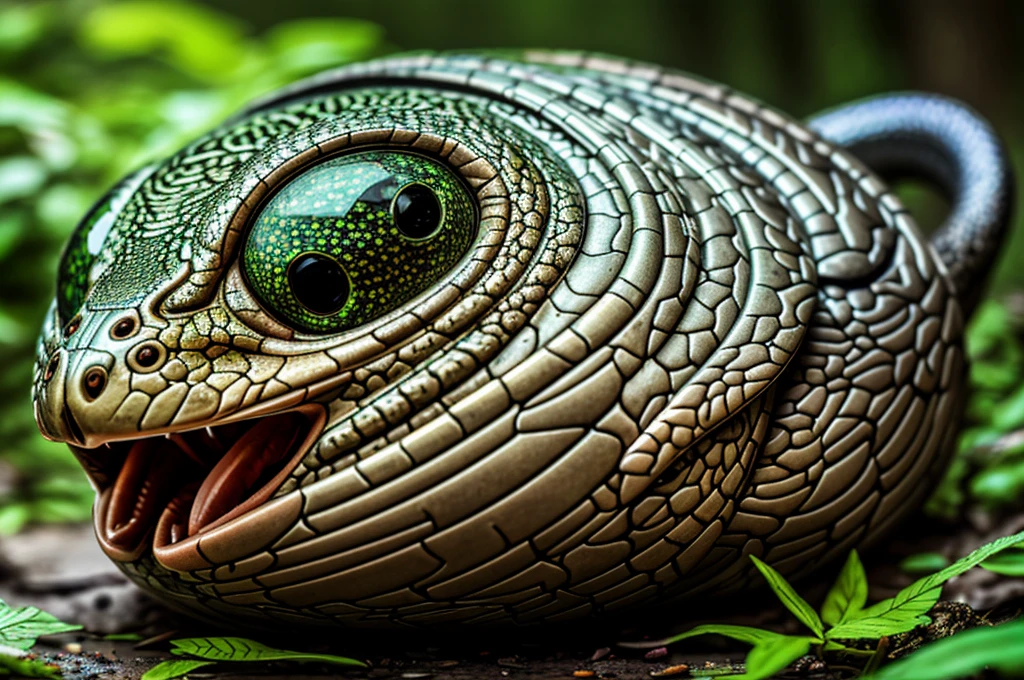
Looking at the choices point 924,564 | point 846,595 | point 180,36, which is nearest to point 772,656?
point 846,595

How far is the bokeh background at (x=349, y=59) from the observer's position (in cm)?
258

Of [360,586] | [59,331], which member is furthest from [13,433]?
[360,586]

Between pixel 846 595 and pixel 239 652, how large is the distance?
96 centimetres

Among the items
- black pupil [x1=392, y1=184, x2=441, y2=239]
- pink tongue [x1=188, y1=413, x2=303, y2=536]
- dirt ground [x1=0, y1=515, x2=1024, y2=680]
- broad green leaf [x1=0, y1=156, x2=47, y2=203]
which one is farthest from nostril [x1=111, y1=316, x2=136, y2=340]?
broad green leaf [x1=0, y1=156, x2=47, y2=203]

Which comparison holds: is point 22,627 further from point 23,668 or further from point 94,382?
point 94,382

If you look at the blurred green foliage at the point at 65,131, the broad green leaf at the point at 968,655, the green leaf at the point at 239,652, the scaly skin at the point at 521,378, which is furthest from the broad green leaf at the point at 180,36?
the broad green leaf at the point at 968,655

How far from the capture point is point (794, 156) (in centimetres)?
173

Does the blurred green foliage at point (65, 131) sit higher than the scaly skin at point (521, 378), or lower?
higher

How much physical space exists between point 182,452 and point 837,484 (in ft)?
3.53

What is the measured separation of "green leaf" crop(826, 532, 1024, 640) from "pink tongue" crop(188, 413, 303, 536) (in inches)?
33.7

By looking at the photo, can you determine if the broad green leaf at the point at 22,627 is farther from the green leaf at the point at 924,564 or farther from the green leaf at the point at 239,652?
the green leaf at the point at 924,564

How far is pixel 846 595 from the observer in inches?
57.7

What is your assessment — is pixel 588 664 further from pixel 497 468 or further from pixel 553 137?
pixel 553 137

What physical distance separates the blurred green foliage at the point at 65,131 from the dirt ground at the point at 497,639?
635mm
